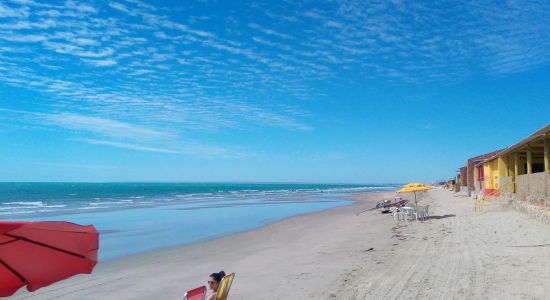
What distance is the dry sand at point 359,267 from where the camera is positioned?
22.9ft

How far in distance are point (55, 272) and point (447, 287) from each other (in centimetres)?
573

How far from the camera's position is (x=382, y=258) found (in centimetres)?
977

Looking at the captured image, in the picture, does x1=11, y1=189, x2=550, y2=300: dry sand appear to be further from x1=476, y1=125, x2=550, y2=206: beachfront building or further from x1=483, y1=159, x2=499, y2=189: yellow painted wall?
x1=483, y1=159, x2=499, y2=189: yellow painted wall

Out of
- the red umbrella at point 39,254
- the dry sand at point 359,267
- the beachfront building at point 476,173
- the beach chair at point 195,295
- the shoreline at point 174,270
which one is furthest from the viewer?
→ the beachfront building at point 476,173

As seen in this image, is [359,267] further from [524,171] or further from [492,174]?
[492,174]

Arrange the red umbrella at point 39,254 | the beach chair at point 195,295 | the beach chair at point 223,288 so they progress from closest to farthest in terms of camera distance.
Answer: the red umbrella at point 39,254, the beach chair at point 223,288, the beach chair at point 195,295

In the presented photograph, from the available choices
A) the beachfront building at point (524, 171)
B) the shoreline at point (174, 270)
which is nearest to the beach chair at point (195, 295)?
the shoreline at point (174, 270)

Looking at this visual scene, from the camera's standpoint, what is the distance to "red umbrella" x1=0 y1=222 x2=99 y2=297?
137 inches

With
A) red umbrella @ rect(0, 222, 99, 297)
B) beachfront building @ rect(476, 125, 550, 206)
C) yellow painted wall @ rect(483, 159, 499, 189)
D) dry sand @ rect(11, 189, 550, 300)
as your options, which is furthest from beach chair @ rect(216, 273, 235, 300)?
yellow painted wall @ rect(483, 159, 499, 189)

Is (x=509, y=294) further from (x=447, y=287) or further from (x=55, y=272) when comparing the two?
(x=55, y=272)

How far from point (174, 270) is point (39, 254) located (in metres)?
6.83

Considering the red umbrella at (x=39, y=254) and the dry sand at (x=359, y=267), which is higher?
the red umbrella at (x=39, y=254)

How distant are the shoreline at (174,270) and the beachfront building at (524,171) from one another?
22.4 feet

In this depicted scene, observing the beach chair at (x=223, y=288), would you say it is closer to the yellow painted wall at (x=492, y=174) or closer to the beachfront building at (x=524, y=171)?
→ the beachfront building at (x=524, y=171)
